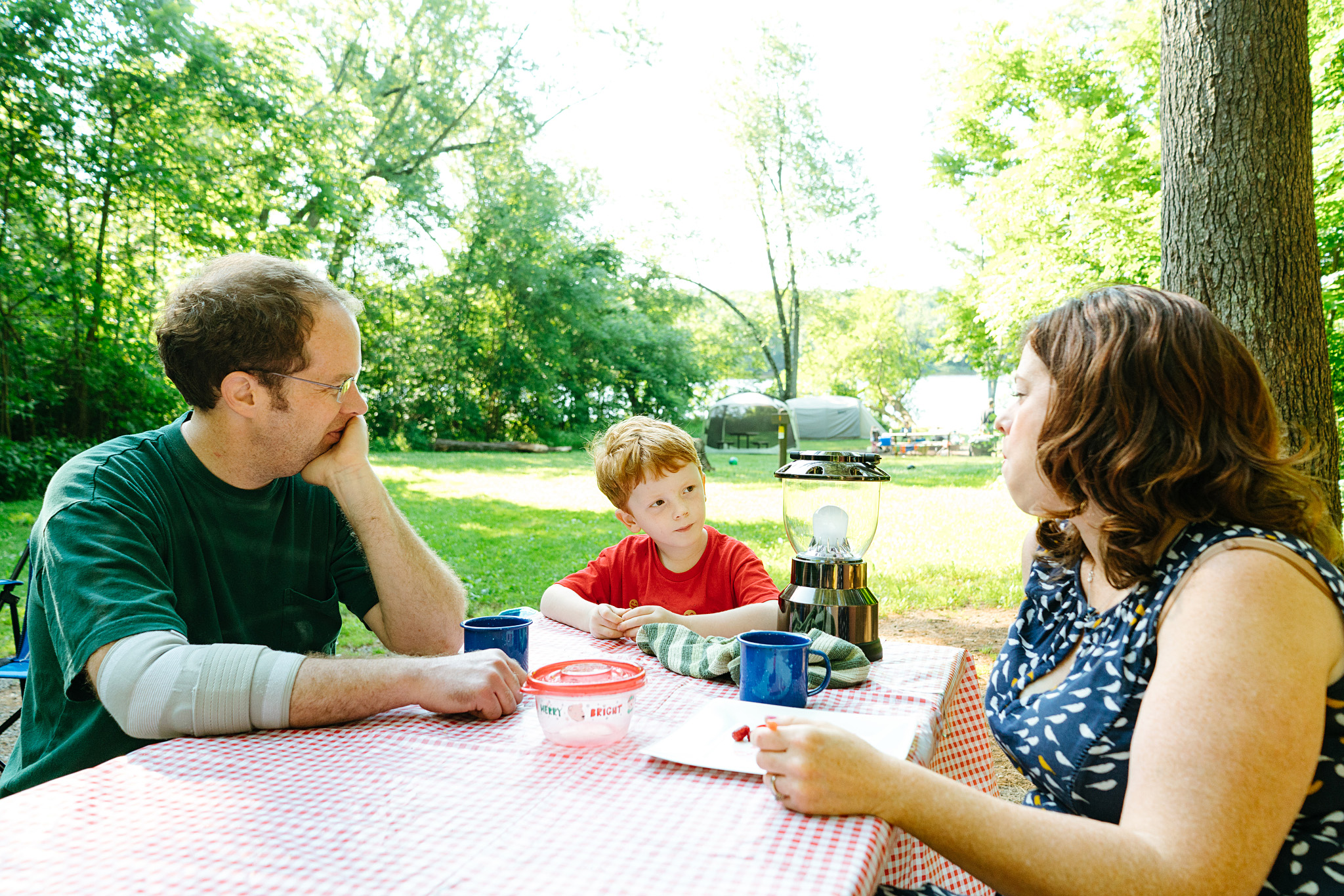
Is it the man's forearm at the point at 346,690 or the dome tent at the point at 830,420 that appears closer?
the man's forearm at the point at 346,690

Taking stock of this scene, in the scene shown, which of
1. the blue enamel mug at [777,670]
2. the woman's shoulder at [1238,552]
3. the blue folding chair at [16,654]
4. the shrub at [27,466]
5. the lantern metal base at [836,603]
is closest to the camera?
the woman's shoulder at [1238,552]

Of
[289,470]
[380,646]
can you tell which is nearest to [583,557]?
[380,646]

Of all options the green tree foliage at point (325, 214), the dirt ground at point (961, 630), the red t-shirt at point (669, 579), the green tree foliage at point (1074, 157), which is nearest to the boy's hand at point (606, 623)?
the red t-shirt at point (669, 579)

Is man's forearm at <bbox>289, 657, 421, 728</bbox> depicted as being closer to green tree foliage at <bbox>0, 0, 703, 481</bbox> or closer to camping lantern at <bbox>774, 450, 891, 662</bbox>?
camping lantern at <bbox>774, 450, 891, 662</bbox>

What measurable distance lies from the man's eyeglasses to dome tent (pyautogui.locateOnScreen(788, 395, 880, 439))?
79.1 ft

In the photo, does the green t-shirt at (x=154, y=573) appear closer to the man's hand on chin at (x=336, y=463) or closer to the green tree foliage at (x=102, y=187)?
the man's hand on chin at (x=336, y=463)

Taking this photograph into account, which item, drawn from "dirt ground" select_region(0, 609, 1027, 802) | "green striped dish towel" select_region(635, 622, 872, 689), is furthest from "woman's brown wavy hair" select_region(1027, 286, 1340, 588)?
"dirt ground" select_region(0, 609, 1027, 802)

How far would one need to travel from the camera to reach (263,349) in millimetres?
1850

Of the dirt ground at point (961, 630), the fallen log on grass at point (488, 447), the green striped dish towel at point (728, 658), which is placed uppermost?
the green striped dish towel at point (728, 658)

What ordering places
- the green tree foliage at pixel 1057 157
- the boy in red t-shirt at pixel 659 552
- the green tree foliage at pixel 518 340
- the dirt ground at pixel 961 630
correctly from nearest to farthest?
the boy in red t-shirt at pixel 659 552 → the dirt ground at pixel 961 630 → the green tree foliage at pixel 1057 157 → the green tree foliage at pixel 518 340

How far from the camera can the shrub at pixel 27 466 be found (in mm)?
9453

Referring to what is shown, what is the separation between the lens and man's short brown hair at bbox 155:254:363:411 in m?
1.83

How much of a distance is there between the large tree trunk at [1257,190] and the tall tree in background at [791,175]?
2439 centimetres

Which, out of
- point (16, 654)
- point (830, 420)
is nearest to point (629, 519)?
point (16, 654)
